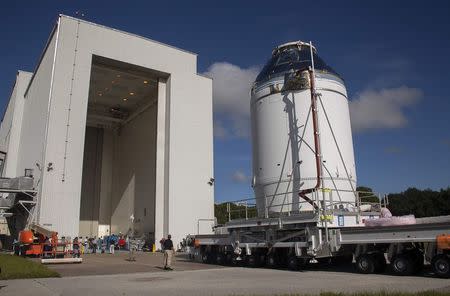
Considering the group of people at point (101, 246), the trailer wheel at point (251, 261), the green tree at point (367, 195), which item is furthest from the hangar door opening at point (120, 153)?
the trailer wheel at point (251, 261)

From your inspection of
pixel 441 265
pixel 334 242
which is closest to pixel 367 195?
pixel 334 242

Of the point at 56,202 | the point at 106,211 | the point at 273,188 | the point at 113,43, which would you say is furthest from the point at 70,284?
the point at 106,211

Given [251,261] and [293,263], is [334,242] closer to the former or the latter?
[293,263]

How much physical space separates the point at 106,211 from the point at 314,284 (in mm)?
41126

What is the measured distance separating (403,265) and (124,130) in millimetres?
40503

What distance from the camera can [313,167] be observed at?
1612 cm

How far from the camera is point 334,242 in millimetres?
13961

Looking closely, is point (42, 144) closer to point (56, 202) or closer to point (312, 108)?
point (56, 202)

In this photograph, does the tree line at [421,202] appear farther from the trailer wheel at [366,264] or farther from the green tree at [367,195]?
the trailer wheel at [366,264]

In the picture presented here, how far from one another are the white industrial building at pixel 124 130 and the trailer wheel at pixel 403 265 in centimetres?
2098

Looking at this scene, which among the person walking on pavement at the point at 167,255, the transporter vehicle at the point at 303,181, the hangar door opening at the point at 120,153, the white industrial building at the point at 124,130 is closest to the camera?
the transporter vehicle at the point at 303,181

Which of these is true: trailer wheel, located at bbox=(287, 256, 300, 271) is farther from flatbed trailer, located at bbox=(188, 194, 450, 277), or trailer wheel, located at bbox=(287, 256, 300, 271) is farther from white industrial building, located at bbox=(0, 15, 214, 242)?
white industrial building, located at bbox=(0, 15, 214, 242)

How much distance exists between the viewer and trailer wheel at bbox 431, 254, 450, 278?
11.2 m

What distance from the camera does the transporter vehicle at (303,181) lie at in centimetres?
1422
